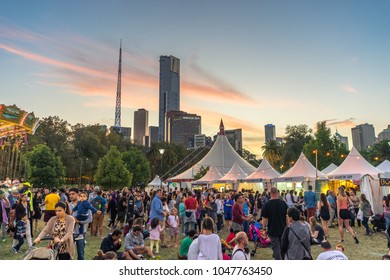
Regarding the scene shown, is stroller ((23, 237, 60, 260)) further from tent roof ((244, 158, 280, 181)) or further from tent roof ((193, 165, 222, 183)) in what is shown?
tent roof ((193, 165, 222, 183))

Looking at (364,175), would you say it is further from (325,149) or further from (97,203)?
(325,149)

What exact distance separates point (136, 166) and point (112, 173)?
1063 cm

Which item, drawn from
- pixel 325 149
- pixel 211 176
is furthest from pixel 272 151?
pixel 211 176

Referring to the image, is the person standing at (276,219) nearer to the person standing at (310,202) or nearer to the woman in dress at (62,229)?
the woman in dress at (62,229)

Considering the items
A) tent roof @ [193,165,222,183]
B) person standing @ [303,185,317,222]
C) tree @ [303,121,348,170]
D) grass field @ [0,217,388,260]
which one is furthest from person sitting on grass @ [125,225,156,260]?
tree @ [303,121,348,170]

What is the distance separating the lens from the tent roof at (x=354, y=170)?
2066 centimetres

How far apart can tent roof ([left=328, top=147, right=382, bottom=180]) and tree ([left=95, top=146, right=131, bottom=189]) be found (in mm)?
31247

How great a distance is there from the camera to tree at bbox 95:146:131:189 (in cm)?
4577

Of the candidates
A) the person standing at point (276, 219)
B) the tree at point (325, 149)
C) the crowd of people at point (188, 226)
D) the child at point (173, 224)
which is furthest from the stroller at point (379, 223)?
the tree at point (325, 149)

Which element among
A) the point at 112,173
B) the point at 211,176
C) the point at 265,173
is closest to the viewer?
the point at 265,173

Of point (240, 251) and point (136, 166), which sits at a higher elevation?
point (136, 166)

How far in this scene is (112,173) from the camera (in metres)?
45.8

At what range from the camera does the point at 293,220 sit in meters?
5.49
